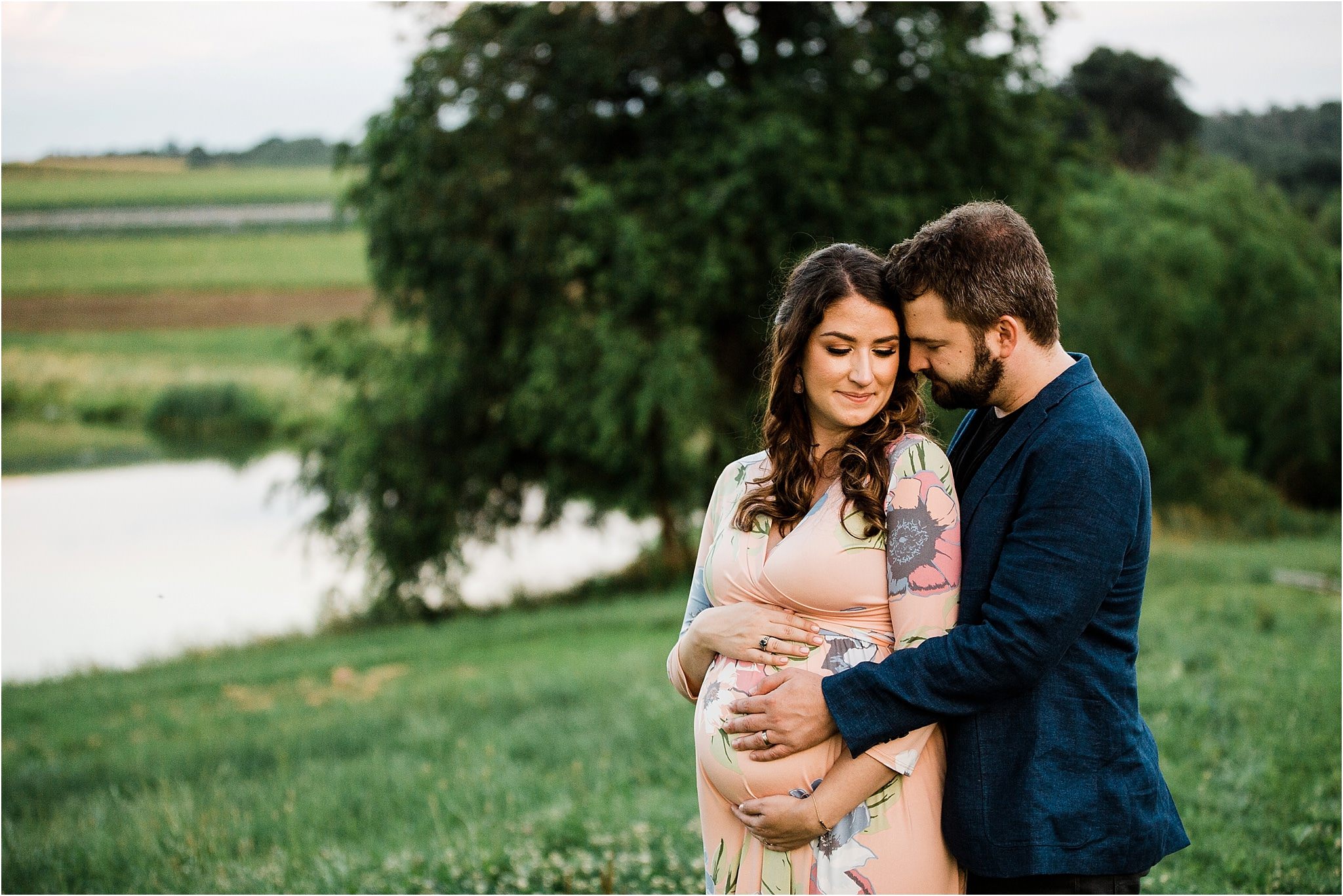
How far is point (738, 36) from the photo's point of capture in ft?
46.4

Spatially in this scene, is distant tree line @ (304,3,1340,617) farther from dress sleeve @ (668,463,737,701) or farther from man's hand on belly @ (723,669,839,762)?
man's hand on belly @ (723,669,839,762)

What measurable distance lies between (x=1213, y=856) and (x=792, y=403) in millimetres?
3110

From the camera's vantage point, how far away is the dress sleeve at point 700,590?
2814 mm

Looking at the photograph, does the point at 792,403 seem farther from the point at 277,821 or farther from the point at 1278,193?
the point at 1278,193

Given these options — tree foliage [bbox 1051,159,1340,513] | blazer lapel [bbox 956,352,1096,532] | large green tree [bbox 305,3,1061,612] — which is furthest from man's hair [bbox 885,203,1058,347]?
tree foliage [bbox 1051,159,1340,513]

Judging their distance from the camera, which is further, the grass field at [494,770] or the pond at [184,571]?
the pond at [184,571]

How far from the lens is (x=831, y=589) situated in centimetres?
248

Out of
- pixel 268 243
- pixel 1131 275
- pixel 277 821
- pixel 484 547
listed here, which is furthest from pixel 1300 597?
pixel 268 243

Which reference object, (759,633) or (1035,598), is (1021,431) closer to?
(1035,598)

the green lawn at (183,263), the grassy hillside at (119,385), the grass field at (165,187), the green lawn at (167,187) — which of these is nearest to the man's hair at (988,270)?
the grassy hillside at (119,385)

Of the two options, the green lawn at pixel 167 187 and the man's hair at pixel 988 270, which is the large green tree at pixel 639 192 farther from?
the green lawn at pixel 167 187

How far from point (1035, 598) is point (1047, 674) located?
220 millimetres

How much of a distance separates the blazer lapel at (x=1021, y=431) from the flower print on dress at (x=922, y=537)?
0.06 metres

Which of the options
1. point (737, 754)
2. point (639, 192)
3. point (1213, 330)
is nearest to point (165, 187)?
point (639, 192)
